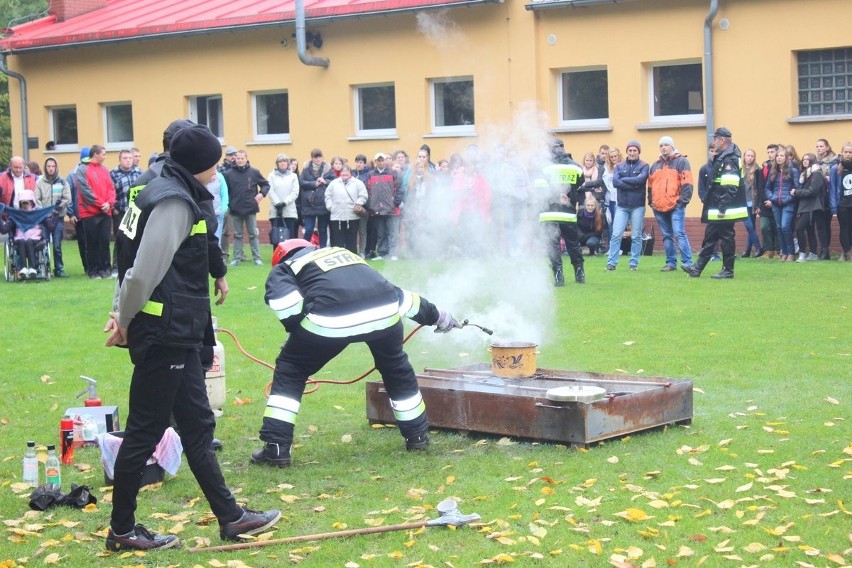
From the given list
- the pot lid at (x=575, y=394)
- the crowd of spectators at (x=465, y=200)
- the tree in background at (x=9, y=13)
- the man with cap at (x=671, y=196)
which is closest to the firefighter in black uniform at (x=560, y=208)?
the crowd of spectators at (x=465, y=200)

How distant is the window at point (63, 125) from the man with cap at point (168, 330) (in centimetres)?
2726

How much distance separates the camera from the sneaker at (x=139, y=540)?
235 inches

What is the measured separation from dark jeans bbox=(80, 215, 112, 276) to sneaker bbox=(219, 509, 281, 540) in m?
14.1

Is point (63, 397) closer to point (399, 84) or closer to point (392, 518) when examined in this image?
point (392, 518)

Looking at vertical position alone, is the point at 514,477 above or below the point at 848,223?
below

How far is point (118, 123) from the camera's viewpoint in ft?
102

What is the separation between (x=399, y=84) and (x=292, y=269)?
18.5 metres

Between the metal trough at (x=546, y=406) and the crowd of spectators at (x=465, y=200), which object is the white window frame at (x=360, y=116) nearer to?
the crowd of spectators at (x=465, y=200)

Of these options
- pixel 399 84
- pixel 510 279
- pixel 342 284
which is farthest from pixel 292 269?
pixel 399 84

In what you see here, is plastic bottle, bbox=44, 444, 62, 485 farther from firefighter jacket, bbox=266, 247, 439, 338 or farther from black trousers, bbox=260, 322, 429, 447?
firefighter jacket, bbox=266, 247, 439, 338

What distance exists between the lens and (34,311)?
626 inches

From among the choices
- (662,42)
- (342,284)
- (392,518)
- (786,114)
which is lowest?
(392,518)

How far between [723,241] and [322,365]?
10.7 m

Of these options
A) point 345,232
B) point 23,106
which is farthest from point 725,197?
point 23,106
